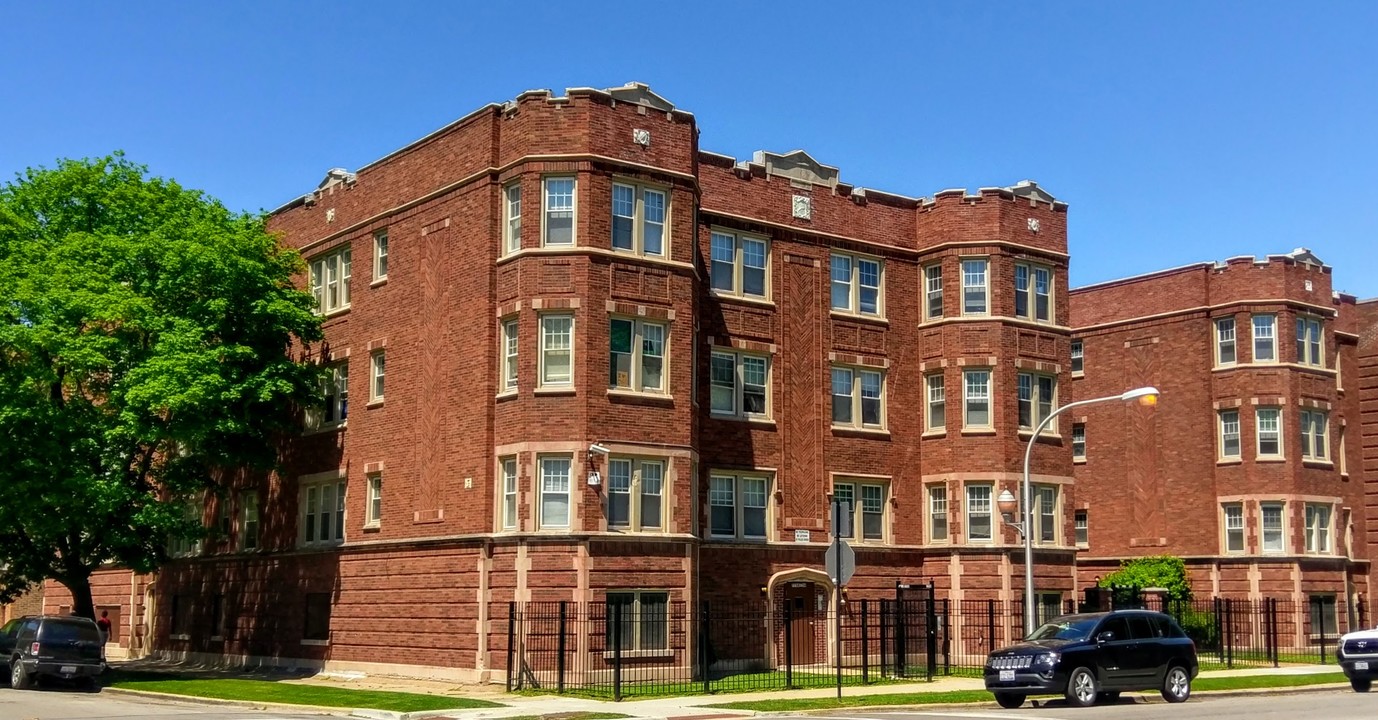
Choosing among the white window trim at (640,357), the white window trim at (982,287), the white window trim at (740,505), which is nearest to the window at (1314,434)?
the white window trim at (982,287)

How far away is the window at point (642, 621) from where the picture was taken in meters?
31.0

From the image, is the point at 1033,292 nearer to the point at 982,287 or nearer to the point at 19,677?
the point at 982,287

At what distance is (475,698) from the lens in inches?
1119

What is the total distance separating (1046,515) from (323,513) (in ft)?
66.8

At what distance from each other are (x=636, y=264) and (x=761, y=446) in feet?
22.6

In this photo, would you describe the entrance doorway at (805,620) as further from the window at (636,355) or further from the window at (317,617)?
the window at (317,617)

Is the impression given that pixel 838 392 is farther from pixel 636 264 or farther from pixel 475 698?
pixel 475 698

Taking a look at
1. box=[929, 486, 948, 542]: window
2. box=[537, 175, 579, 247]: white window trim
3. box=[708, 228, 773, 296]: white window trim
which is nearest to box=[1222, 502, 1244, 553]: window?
box=[929, 486, 948, 542]: window

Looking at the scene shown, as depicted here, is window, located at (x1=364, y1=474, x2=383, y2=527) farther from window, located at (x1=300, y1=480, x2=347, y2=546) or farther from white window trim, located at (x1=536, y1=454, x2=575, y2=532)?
white window trim, located at (x1=536, y1=454, x2=575, y2=532)

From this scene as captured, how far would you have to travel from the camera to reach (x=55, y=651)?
31.4m

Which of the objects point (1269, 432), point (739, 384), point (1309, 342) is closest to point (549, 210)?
point (739, 384)

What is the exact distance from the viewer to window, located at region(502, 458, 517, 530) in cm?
3184

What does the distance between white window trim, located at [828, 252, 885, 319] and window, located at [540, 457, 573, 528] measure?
10.7m

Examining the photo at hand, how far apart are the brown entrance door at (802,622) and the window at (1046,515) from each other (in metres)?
6.98
